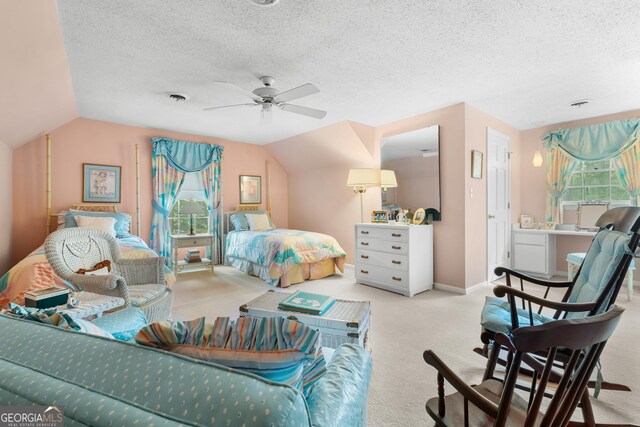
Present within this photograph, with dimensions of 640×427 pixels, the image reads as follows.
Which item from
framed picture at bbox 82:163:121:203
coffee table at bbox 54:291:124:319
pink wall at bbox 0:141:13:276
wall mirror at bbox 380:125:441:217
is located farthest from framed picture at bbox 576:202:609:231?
pink wall at bbox 0:141:13:276

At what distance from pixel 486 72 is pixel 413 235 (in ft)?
6.22

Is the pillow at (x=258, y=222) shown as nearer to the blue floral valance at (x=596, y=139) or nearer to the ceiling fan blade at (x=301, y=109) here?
the ceiling fan blade at (x=301, y=109)

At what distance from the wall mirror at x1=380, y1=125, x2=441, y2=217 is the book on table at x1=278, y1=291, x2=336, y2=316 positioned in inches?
103

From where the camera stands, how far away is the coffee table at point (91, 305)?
1609 mm

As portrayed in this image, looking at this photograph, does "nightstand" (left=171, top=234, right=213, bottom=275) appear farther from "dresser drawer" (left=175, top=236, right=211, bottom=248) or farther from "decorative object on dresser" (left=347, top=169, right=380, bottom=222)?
"decorative object on dresser" (left=347, top=169, right=380, bottom=222)

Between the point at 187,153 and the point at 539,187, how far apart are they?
5.98 m

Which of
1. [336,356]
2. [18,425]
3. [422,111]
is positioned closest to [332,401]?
[336,356]

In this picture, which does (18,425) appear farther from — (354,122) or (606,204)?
(606,204)

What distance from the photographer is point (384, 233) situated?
4.05 meters

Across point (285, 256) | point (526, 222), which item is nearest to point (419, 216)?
point (285, 256)

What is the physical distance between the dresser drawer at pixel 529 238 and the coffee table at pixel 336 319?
12.7 ft

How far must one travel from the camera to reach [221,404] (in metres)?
0.51

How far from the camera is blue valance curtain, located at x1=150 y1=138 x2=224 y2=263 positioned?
510cm

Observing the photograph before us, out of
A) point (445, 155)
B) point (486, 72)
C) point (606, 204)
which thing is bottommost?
point (606, 204)
